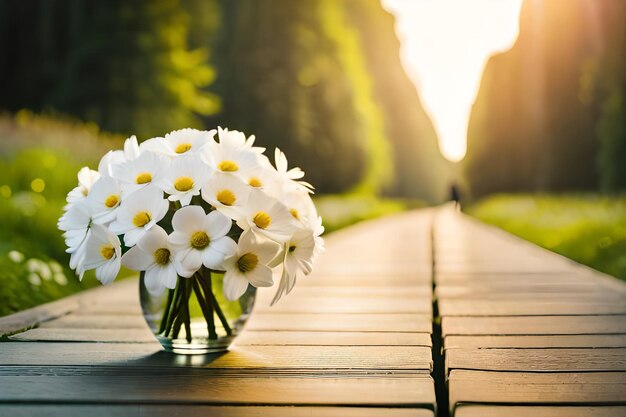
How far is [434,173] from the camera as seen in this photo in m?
80.9

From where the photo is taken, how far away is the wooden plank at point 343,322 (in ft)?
7.92

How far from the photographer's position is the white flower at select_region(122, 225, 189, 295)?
5.75 ft

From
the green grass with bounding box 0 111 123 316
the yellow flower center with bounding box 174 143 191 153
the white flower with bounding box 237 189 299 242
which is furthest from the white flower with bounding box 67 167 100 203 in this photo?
the green grass with bounding box 0 111 123 316

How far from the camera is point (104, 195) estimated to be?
1.85 meters

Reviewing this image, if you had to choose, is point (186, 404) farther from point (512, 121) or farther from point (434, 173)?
point (434, 173)

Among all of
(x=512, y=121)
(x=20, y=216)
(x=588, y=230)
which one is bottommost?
(x=20, y=216)

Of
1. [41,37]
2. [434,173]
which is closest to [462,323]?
[41,37]

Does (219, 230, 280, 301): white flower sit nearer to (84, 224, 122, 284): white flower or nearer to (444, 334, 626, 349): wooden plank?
(84, 224, 122, 284): white flower

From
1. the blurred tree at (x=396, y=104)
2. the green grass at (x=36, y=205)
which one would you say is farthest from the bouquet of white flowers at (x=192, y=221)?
the blurred tree at (x=396, y=104)

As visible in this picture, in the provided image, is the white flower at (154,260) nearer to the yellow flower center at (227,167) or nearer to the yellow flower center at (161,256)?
the yellow flower center at (161,256)

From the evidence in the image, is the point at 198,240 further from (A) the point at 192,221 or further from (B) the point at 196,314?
(B) the point at 196,314

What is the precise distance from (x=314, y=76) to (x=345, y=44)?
61.4 inches

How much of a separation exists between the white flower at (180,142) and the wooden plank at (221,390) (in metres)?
0.58

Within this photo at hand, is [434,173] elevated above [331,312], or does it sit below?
above
